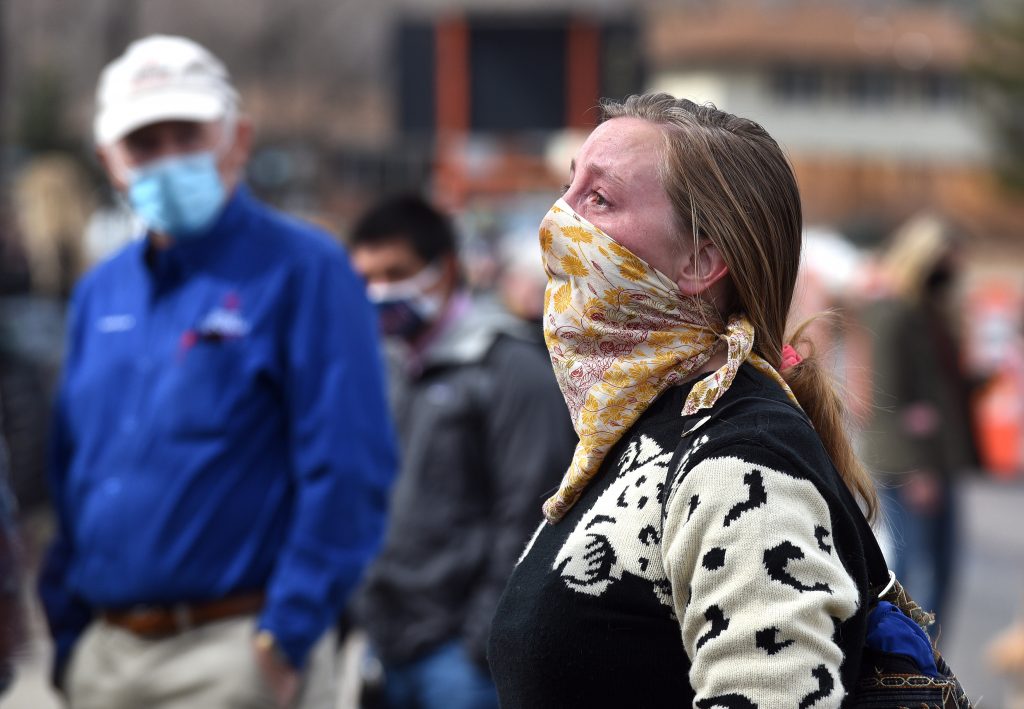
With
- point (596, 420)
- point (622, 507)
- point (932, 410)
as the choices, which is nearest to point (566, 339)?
point (596, 420)

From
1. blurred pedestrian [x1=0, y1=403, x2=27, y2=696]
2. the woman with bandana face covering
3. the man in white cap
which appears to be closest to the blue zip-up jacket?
the man in white cap

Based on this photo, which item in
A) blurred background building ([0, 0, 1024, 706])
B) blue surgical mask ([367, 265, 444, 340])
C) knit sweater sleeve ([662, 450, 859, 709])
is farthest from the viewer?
blurred background building ([0, 0, 1024, 706])

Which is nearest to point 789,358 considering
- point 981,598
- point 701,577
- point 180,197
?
point 701,577

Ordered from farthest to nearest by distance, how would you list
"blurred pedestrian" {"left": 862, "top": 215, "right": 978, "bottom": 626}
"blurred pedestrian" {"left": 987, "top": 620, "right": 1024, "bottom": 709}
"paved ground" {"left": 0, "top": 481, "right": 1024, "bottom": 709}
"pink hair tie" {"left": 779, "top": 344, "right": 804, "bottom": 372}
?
"blurred pedestrian" {"left": 862, "top": 215, "right": 978, "bottom": 626}
"paved ground" {"left": 0, "top": 481, "right": 1024, "bottom": 709}
"blurred pedestrian" {"left": 987, "top": 620, "right": 1024, "bottom": 709}
"pink hair tie" {"left": 779, "top": 344, "right": 804, "bottom": 372}

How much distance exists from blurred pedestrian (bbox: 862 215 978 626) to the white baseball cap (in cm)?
419

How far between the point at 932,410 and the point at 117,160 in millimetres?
4705

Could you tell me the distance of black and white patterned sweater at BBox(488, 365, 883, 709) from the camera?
1768mm

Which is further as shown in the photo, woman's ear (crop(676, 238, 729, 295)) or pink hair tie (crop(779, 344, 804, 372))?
pink hair tie (crop(779, 344, 804, 372))

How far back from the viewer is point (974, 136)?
211 feet

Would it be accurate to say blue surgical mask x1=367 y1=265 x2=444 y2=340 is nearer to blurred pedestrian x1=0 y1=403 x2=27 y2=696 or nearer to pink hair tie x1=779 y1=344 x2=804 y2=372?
blurred pedestrian x1=0 y1=403 x2=27 y2=696

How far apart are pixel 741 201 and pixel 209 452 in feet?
6.01

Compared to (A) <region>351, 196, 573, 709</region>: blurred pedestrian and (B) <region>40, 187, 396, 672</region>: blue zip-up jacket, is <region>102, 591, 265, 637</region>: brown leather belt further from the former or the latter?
(A) <region>351, 196, 573, 709</region>: blurred pedestrian

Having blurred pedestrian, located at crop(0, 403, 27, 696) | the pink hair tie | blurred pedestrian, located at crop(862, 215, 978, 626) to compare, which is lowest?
blurred pedestrian, located at crop(862, 215, 978, 626)

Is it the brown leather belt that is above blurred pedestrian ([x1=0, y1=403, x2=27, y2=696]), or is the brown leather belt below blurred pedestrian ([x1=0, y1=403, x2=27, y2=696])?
below
